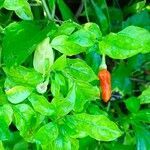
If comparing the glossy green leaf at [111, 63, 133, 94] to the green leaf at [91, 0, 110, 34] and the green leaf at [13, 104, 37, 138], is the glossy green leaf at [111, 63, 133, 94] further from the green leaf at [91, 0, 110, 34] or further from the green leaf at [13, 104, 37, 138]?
the green leaf at [13, 104, 37, 138]

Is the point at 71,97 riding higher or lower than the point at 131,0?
higher

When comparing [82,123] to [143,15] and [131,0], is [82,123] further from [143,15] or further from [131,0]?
[131,0]

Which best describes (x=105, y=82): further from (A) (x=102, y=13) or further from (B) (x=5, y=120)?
(A) (x=102, y=13)

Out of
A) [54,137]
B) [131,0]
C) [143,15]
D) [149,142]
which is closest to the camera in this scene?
[54,137]

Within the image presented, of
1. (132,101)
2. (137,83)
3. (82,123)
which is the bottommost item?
(137,83)

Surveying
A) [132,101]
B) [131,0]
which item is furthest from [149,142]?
[131,0]

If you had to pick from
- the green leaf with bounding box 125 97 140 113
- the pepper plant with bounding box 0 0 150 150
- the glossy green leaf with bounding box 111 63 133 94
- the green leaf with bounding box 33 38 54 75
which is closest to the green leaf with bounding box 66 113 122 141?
the pepper plant with bounding box 0 0 150 150
